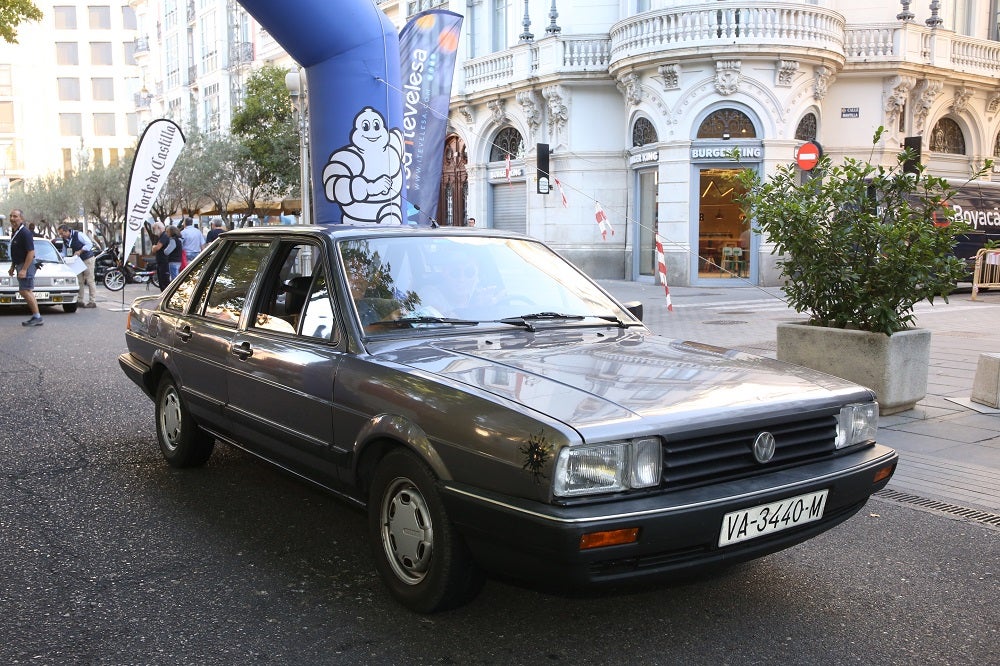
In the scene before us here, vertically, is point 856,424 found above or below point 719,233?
below

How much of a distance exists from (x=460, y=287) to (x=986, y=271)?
20206 millimetres

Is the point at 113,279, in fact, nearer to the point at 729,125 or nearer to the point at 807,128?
the point at 729,125

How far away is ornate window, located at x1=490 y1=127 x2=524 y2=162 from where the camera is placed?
2824 centimetres

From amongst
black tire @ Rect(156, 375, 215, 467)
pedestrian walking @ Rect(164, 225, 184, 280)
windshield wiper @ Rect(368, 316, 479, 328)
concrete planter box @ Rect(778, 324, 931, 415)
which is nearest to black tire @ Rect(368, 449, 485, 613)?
windshield wiper @ Rect(368, 316, 479, 328)

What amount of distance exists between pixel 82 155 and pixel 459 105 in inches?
1358

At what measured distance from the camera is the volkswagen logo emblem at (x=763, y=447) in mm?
3258

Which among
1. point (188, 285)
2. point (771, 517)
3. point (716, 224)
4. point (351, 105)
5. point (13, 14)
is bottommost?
point (771, 517)

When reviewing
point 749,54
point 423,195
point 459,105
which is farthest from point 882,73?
point 423,195

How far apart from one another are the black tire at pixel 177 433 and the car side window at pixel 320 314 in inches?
59.5

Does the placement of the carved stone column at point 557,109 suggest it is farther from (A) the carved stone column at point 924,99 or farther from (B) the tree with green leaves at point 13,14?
(B) the tree with green leaves at point 13,14

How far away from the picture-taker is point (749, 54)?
2225 centimetres

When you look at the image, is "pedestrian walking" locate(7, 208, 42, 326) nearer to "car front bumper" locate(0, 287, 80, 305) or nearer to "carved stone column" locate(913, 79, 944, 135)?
"car front bumper" locate(0, 287, 80, 305)

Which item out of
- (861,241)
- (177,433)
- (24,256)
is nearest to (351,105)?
(177,433)

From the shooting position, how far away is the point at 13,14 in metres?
20.1
